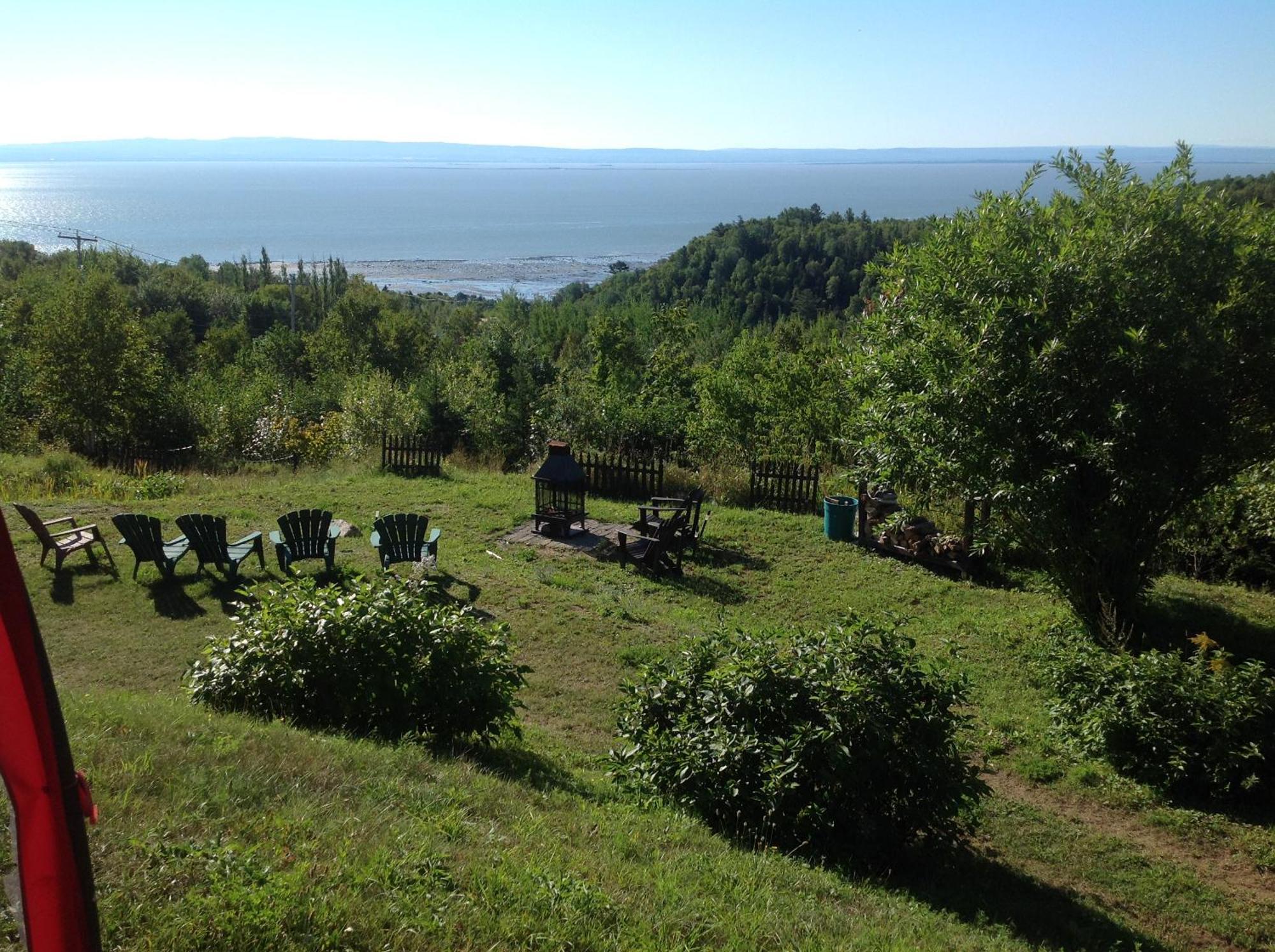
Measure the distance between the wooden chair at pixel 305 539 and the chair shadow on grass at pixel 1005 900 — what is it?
8240 millimetres

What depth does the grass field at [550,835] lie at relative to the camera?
3.52 meters

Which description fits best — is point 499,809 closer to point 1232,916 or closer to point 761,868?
point 761,868

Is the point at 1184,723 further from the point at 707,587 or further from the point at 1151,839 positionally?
the point at 707,587

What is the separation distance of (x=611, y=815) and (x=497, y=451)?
18594 mm

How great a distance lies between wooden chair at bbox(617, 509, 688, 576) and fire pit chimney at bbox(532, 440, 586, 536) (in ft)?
4.14

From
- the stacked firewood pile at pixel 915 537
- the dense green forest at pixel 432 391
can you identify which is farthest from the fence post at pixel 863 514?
the dense green forest at pixel 432 391

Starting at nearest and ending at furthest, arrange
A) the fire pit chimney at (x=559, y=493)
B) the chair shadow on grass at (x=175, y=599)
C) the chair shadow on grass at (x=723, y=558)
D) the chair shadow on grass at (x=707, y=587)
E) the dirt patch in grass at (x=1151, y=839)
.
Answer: the dirt patch in grass at (x=1151, y=839)
the chair shadow on grass at (x=175, y=599)
the chair shadow on grass at (x=707, y=587)
the chair shadow on grass at (x=723, y=558)
the fire pit chimney at (x=559, y=493)

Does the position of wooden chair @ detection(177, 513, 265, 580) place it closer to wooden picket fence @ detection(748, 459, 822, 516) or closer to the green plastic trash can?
the green plastic trash can

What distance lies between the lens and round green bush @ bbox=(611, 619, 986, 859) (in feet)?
17.7

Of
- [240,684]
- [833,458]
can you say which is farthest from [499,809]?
[833,458]

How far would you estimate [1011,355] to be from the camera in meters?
9.22

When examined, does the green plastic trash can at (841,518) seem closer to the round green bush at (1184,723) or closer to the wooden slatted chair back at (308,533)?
the round green bush at (1184,723)

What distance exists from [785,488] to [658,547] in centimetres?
527

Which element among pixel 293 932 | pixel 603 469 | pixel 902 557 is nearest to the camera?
pixel 293 932
